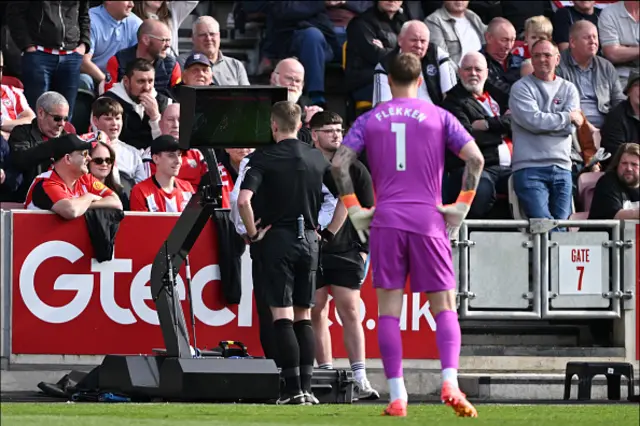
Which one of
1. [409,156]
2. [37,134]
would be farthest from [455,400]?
[37,134]

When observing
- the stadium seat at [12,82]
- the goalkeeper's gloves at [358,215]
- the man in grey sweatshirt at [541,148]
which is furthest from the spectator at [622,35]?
the goalkeeper's gloves at [358,215]

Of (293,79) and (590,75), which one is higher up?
(590,75)

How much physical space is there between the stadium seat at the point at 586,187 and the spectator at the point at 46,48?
5.11 metres

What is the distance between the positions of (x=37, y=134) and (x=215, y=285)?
2.14 meters

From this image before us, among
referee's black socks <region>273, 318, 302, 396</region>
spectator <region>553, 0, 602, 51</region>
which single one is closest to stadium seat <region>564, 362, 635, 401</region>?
referee's black socks <region>273, 318, 302, 396</region>

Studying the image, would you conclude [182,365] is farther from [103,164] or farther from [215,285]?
[103,164]

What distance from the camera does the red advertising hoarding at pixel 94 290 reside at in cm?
1351

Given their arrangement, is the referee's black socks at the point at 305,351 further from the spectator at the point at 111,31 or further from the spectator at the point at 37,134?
the spectator at the point at 111,31

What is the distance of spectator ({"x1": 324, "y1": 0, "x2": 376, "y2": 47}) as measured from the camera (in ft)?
58.9

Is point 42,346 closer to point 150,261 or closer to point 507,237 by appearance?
point 150,261

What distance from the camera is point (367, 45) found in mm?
16844

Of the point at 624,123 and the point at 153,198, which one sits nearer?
the point at 153,198

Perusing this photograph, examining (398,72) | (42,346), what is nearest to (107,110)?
(42,346)

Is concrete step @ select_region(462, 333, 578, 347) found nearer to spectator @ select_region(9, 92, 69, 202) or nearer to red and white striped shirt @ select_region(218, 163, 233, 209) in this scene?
red and white striped shirt @ select_region(218, 163, 233, 209)
